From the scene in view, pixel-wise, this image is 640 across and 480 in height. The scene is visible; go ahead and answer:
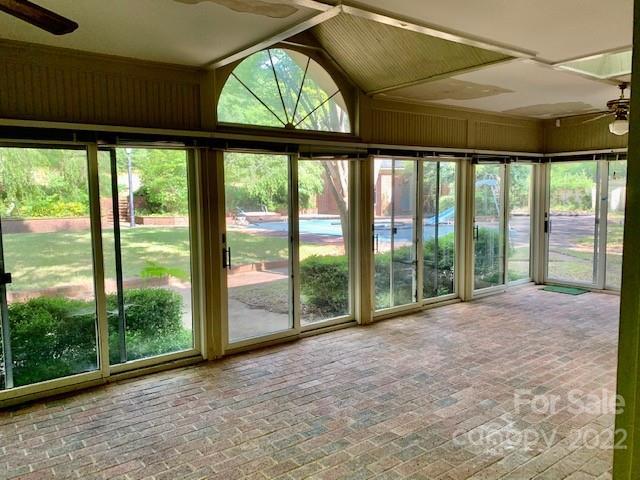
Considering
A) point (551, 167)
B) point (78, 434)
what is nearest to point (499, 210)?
point (551, 167)

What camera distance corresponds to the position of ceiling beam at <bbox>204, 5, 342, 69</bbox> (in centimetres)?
287

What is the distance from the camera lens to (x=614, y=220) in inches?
282

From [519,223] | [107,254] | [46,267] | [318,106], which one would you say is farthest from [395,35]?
[519,223]

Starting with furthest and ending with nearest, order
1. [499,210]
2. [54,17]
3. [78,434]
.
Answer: [499,210], [78,434], [54,17]

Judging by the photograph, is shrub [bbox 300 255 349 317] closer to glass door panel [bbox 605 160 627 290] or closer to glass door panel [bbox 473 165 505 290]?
glass door panel [bbox 473 165 505 290]

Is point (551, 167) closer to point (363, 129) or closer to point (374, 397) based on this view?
point (363, 129)

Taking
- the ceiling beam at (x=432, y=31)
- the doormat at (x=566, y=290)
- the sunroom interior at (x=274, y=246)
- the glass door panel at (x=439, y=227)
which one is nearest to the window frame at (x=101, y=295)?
the sunroom interior at (x=274, y=246)

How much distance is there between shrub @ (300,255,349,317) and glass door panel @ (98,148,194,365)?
4.42 feet

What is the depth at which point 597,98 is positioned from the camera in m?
5.89

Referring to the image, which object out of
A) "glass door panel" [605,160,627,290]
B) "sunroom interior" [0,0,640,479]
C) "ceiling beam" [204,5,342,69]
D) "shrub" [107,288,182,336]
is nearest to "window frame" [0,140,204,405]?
"sunroom interior" [0,0,640,479]

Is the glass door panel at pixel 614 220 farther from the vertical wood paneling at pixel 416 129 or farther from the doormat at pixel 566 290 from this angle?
the vertical wood paneling at pixel 416 129

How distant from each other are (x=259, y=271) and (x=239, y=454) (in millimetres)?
2198

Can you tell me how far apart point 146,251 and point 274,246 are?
1.30 metres

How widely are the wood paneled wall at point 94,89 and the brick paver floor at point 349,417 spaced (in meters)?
2.26
